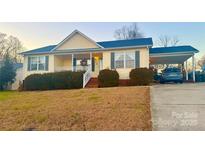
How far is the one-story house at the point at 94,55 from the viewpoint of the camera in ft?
60.5

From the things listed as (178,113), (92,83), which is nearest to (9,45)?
(92,83)

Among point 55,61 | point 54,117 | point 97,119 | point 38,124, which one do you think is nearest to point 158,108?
point 97,119

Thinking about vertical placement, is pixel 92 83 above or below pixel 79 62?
below

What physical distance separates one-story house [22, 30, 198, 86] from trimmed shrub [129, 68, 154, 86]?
3.51 feet

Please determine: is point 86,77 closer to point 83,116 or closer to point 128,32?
point 83,116

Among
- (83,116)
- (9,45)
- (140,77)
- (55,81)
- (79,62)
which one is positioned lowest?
(83,116)

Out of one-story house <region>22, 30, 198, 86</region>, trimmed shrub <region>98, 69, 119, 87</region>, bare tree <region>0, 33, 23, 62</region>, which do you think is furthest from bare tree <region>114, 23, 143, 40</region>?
trimmed shrub <region>98, 69, 119, 87</region>

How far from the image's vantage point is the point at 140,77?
17109 millimetres

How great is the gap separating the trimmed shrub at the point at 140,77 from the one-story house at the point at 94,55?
3.51 ft

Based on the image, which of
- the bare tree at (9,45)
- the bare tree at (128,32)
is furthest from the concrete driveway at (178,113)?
the bare tree at (9,45)

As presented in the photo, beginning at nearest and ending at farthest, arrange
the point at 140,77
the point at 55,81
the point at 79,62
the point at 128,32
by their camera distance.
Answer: the point at 140,77, the point at 55,81, the point at 79,62, the point at 128,32

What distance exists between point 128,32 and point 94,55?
960 inches

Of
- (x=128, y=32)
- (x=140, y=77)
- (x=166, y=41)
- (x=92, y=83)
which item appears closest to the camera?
(x=140, y=77)

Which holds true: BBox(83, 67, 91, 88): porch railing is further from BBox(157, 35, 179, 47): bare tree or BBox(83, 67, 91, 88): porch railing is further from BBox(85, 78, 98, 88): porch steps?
BBox(157, 35, 179, 47): bare tree
